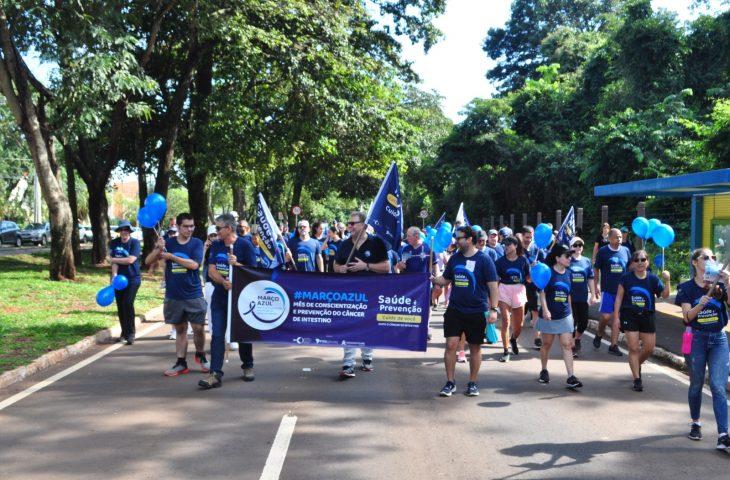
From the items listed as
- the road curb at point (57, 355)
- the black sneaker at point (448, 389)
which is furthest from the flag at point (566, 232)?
the road curb at point (57, 355)

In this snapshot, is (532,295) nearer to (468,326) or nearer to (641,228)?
(641,228)

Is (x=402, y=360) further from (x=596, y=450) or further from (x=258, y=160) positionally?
(x=258, y=160)

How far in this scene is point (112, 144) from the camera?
22594 mm

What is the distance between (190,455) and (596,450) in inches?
125

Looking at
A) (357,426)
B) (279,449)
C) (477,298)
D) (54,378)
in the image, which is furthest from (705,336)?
(54,378)

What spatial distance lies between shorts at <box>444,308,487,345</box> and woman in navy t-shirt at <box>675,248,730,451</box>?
2136mm

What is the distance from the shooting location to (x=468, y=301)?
25.7ft

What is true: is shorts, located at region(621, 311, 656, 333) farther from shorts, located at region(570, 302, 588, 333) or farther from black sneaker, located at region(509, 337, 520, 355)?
black sneaker, located at region(509, 337, 520, 355)

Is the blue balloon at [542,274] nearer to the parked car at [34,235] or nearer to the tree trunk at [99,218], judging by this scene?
the tree trunk at [99,218]

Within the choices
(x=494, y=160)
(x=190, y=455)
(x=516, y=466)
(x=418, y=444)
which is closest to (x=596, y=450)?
(x=516, y=466)

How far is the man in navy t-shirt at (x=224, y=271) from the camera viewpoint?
326 inches

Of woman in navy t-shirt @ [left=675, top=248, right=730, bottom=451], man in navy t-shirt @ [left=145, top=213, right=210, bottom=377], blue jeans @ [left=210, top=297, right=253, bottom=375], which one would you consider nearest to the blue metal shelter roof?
woman in navy t-shirt @ [left=675, top=248, right=730, bottom=451]

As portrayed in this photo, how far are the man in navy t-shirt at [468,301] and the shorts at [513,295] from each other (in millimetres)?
2623

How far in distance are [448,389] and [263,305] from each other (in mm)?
2279
